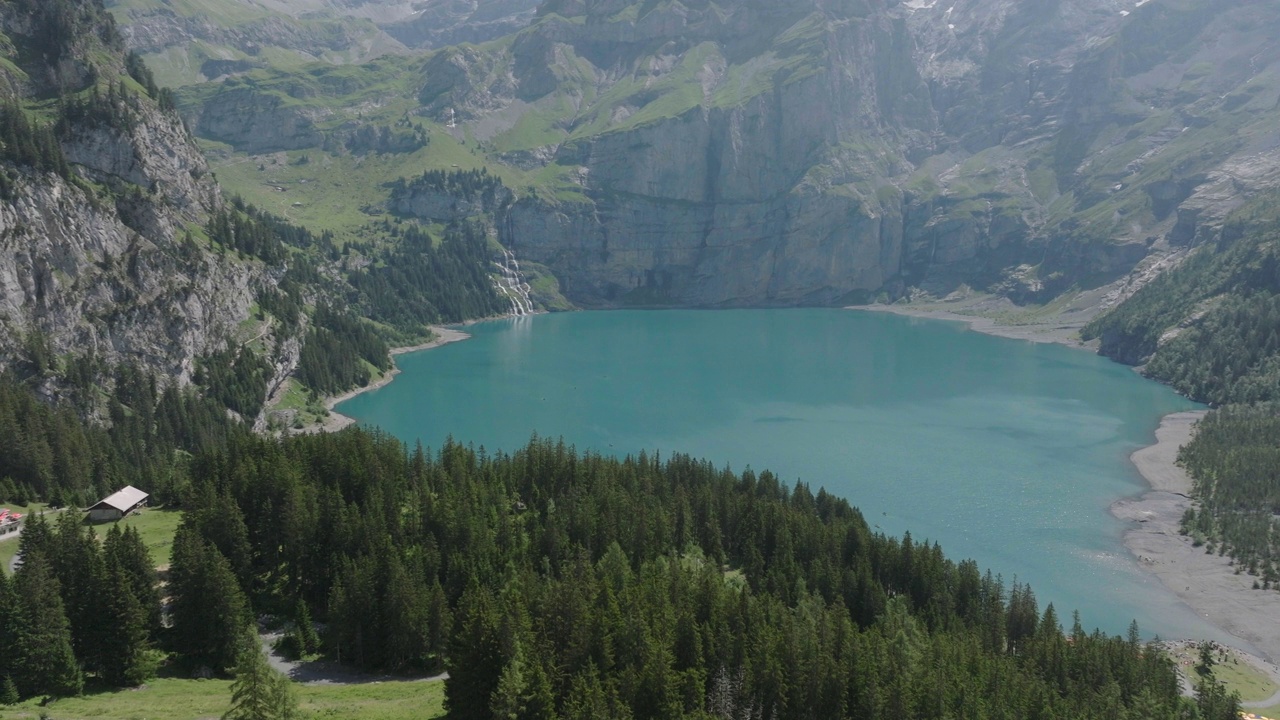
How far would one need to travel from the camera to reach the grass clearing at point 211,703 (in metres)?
41.5

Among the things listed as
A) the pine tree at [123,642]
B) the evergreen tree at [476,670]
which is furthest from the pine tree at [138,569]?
the evergreen tree at [476,670]

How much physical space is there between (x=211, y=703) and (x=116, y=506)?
1482 inches

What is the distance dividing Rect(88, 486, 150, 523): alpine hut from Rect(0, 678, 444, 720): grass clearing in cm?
2939

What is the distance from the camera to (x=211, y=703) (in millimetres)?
43344

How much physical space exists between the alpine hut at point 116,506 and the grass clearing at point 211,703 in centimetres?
2939

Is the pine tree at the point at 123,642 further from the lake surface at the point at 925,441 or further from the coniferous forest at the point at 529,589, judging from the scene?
the lake surface at the point at 925,441

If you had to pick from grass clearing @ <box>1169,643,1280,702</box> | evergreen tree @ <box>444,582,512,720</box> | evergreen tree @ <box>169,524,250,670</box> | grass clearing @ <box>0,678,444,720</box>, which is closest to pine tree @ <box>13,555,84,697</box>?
grass clearing @ <box>0,678,444,720</box>

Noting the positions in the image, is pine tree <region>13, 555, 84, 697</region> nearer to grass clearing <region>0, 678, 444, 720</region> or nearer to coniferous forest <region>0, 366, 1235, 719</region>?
coniferous forest <region>0, 366, 1235, 719</region>

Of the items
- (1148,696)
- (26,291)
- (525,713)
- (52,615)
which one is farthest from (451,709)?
(26,291)

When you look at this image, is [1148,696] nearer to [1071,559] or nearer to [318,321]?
[1071,559]

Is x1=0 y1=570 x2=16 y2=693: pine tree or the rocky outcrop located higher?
the rocky outcrop

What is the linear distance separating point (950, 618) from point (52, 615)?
59634mm

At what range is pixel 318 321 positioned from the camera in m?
197

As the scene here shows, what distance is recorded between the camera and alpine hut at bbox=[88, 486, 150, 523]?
73188 mm
